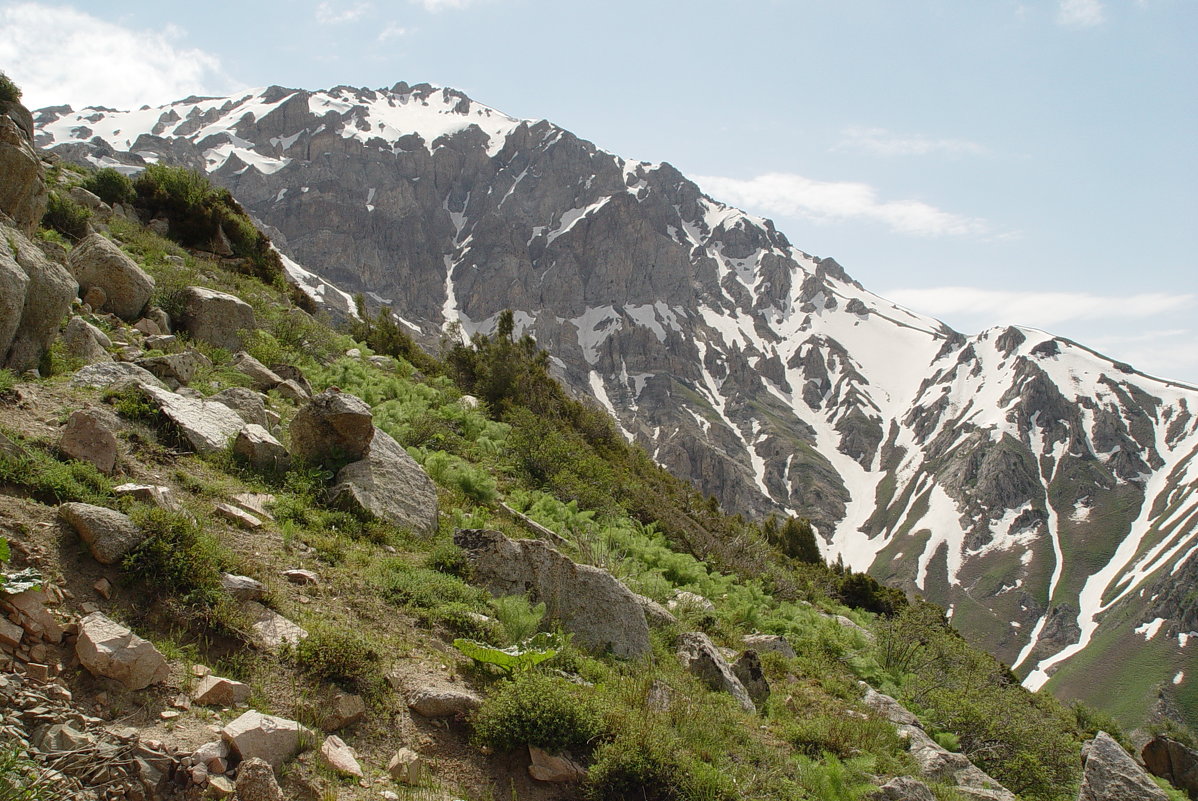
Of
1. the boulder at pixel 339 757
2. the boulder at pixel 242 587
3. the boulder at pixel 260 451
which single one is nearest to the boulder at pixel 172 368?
the boulder at pixel 260 451

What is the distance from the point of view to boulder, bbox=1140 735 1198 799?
17.1m

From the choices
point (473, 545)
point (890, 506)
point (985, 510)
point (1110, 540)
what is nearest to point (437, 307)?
point (890, 506)

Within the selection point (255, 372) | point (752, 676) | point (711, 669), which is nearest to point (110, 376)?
point (255, 372)

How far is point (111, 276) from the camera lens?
12.2m

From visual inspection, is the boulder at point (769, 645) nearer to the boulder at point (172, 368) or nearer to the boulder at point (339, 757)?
the boulder at point (339, 757)

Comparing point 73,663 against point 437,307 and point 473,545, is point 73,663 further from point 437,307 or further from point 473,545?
point 437,307

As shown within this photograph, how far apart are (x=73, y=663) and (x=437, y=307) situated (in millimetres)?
194948

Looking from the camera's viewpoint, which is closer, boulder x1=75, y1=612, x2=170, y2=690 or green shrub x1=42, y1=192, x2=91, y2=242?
boulder x1=75, y1=612, x2=170, y2=690

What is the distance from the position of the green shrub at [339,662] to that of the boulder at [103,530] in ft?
4.91

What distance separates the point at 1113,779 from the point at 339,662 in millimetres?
8528

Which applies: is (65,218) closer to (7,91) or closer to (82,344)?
(7,91)

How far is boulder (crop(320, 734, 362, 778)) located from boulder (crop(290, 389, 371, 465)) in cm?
501

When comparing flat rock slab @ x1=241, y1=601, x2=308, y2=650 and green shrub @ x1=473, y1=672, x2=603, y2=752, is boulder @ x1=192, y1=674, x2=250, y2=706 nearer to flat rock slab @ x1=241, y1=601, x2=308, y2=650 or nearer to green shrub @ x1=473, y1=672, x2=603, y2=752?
flat rock slab @ x1=241, y1=601, x2=308, y2=650

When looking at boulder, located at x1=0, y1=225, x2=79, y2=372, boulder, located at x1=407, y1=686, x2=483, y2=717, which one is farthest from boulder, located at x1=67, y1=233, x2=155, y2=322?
boulder, located at x1=407, y1=686, x2=483, y2=717
